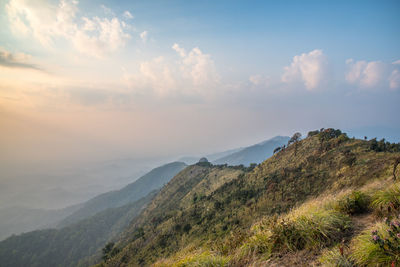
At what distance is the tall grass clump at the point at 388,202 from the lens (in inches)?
217

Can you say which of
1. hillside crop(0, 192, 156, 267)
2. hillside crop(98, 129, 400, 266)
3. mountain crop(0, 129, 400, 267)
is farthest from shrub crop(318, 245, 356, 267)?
hillside crop(0, 192, 156, 267)

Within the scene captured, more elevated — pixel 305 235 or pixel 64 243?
pixel 305 235

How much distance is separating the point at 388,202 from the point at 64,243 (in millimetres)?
226067

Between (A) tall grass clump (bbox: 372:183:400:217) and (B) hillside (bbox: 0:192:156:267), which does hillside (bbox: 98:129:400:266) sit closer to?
(A) tall grass clump (bbox: 372:183:400:217)

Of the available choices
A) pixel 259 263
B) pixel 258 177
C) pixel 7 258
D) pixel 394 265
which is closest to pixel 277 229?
pixel 259 263

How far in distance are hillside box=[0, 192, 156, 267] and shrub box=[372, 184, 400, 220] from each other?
170m

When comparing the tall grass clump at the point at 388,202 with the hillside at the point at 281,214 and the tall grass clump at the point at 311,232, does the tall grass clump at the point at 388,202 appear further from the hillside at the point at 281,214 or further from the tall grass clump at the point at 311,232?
the tall grass clump at the point at 311,232

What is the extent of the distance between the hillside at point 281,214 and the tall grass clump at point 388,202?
0.88 m

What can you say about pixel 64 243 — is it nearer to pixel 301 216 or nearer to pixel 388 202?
pixel 301 216

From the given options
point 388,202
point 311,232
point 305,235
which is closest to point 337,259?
point 311,232

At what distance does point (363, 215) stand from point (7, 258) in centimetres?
24221

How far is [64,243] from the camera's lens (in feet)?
554

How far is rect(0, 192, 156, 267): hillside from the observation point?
152913 millimetres

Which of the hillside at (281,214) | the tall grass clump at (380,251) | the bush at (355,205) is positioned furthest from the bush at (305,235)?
the tall grass clump at (380,251)
